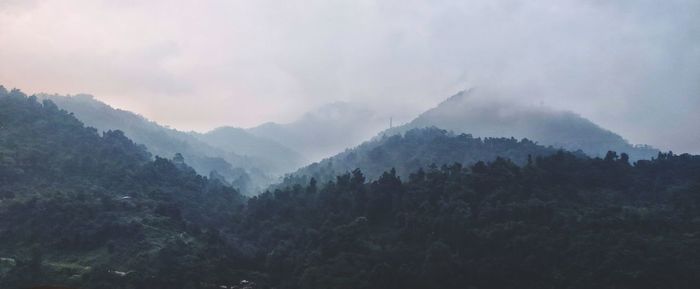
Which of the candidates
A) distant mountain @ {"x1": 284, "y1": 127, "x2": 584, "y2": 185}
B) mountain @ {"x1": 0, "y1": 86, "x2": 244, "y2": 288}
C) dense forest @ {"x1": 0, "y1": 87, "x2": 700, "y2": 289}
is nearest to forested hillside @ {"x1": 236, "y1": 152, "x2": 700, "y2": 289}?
dense forest @ {"x1": 0, "y1": 87, "x2": 700, "y2": 289}

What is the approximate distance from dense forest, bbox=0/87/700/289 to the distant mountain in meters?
36.6

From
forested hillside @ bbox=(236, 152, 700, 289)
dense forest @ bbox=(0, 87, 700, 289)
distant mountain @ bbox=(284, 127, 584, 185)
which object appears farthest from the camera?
distant mountain @ bbox=(284, 127, 584, 185)

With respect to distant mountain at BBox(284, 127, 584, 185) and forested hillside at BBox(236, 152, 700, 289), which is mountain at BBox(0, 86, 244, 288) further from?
distant mountain at BBox(284, 127, 584, 185)

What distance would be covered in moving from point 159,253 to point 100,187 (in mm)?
30862

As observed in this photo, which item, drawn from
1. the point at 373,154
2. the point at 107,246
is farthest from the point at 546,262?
the point at 373,154

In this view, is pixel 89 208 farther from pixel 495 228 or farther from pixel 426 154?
pixel 426 154

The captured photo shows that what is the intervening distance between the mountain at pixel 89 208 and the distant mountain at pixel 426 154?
36.2m

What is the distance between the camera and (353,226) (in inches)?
3398

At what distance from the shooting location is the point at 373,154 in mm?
159625

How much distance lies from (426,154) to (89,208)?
264ft

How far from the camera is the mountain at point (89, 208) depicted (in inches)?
2916

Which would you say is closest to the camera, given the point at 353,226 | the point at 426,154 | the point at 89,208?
the point at 353,226

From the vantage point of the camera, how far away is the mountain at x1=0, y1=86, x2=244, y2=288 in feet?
243

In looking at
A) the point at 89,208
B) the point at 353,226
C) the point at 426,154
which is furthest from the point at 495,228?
the point at 426,154
